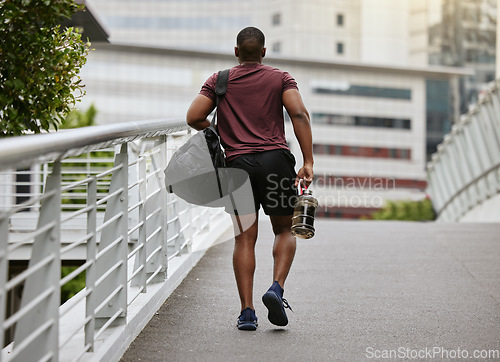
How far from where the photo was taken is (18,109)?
4.46 meters

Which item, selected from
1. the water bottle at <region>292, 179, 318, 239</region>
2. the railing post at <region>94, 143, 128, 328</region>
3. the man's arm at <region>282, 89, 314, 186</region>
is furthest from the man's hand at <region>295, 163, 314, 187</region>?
the railing post at <region>94, 143, 128, 328</region>

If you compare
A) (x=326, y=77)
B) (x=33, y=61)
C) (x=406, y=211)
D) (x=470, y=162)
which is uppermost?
(x=33, y=61)

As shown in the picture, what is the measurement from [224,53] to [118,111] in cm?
1237

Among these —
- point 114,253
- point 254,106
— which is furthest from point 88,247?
point 254,106

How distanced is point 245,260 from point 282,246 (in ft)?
0.80

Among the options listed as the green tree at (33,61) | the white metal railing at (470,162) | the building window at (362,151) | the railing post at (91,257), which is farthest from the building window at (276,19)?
the railing post at (91,257)

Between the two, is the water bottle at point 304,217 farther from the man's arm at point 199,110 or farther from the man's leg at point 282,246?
the man's arm at point 199,110

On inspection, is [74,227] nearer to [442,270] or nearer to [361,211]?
[442,270]

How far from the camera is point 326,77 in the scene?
76.1 meters

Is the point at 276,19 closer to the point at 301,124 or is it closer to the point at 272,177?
the point at 301,124

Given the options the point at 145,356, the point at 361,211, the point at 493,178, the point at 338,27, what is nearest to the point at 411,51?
the point at 338,27

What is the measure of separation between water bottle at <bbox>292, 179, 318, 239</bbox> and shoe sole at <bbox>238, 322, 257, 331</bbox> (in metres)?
0.61

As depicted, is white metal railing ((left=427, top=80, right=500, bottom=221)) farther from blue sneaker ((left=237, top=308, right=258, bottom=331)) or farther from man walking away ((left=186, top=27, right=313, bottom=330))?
blue sneaker ((left=237, top=308, right=258, bottom=331))

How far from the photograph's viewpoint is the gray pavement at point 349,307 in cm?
397
